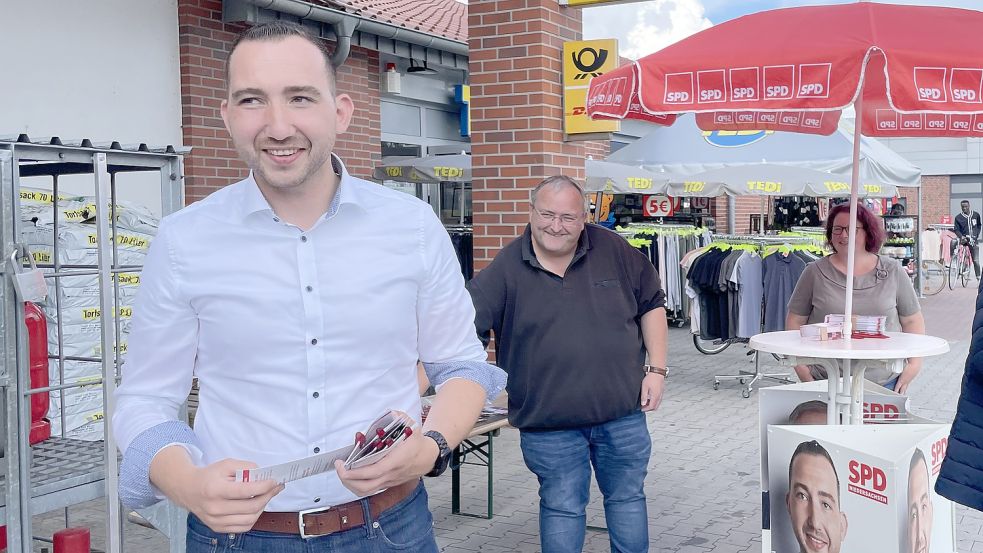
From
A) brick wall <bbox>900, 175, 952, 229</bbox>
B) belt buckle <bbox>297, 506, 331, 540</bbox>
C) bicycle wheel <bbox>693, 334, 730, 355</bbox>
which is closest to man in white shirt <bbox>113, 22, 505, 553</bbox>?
belt buckle <bbox>297, 506, 331, 540</bbox>

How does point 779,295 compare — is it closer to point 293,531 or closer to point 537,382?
point 537,382

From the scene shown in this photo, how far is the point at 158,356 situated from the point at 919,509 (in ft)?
9.46

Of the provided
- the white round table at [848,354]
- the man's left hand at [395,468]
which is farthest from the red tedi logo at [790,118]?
the man's left hand at [395,468]

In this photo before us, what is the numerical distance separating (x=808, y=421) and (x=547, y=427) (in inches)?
53.1

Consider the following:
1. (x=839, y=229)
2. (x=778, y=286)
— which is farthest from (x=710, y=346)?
(x=839, y=229)

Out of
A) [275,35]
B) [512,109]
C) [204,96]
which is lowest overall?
[275,35]

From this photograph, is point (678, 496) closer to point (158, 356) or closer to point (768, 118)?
point (768, 118)

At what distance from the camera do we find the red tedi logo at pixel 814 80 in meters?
4.35

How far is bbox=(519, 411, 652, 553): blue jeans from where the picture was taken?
4.24 m

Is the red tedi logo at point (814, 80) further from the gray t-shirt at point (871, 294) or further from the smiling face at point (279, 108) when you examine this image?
the smiling face at point (279, 108)

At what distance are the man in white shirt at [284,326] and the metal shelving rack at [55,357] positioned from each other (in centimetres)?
157

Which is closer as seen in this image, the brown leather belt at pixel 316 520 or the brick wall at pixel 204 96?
the brown leather belt at pixel 316 520

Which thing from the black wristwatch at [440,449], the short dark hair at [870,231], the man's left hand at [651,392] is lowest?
the man's left hand at [651,392]

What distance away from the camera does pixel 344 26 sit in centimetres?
956
